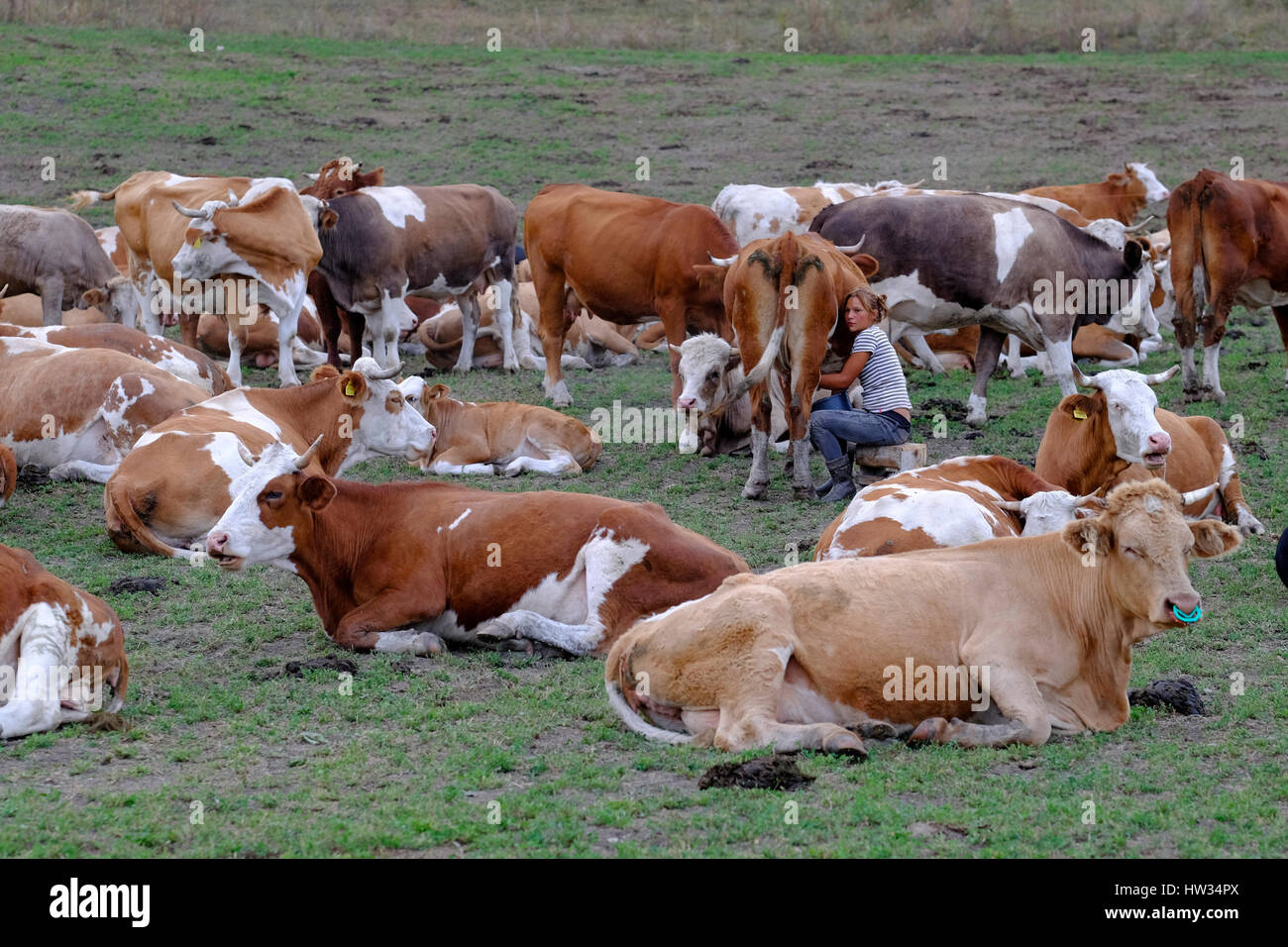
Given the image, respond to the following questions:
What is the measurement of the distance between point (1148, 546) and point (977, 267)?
7121mm

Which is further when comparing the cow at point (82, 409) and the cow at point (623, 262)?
the cow at point (623, 262)

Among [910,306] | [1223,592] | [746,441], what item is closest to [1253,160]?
[910,306]

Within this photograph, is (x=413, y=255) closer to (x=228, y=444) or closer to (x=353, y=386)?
(x=353, y=386)

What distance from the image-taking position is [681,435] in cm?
1281

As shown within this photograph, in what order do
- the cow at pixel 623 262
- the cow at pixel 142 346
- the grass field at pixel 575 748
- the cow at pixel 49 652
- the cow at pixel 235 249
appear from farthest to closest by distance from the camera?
the cow at pixel 235 249 < the cow at pixel 623 262 < the cow at pixel 142 346 < the cow at pixel 49 652 < the grass field at pixel 575 748

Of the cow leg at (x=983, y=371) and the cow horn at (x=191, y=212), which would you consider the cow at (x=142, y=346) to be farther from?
the cow leg at (x=983, y=371)

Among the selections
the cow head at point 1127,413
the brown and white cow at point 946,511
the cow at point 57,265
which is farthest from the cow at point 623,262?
the brown and white cow at point 946,511

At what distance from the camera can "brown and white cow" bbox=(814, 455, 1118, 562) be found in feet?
26.5

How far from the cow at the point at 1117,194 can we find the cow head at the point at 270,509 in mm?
14070

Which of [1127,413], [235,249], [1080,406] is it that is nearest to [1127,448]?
[1127,413]

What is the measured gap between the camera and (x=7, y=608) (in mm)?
6574

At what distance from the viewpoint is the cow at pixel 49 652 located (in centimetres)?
655

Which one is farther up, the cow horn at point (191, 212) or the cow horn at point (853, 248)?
the cow horn at point (191, 212)
